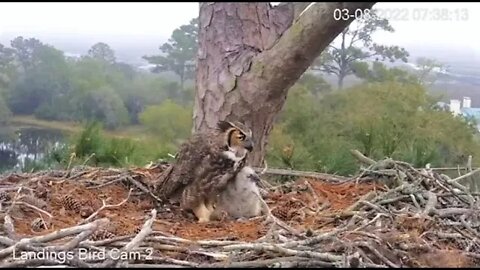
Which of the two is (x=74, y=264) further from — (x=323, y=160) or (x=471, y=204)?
(x=323, y=160)

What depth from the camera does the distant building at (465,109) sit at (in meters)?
1.84

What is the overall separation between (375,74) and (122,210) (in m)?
0.86

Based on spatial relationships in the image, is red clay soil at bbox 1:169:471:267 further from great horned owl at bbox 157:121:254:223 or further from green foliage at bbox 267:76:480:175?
green foliage at bbox 267:76:480:175

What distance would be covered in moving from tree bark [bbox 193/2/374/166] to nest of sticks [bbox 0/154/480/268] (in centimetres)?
23

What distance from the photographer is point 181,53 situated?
2232mm

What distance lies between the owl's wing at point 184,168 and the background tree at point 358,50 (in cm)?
43

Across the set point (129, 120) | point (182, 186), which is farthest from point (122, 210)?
point (129, 120)

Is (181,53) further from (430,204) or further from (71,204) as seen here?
(430,204)

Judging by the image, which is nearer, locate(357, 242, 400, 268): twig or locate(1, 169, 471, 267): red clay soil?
locate(357, 242, 400, 268): twig

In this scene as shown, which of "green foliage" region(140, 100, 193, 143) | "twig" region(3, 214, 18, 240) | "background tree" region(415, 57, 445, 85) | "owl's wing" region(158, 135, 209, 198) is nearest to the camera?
"twig" region(3, 214, 18, 240)

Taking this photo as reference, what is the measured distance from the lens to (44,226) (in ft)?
4.93

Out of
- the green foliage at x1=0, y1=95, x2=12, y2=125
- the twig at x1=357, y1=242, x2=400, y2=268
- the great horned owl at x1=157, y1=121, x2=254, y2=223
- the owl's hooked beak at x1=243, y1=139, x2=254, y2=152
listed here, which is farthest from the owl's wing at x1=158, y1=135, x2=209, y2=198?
the twig at x1=357, y1=242, x2=400, y2=268

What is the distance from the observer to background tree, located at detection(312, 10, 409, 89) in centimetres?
181

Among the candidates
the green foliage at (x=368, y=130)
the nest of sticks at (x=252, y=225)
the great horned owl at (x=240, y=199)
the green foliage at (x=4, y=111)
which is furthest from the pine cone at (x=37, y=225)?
the green foliage at (x=368, y=130)
